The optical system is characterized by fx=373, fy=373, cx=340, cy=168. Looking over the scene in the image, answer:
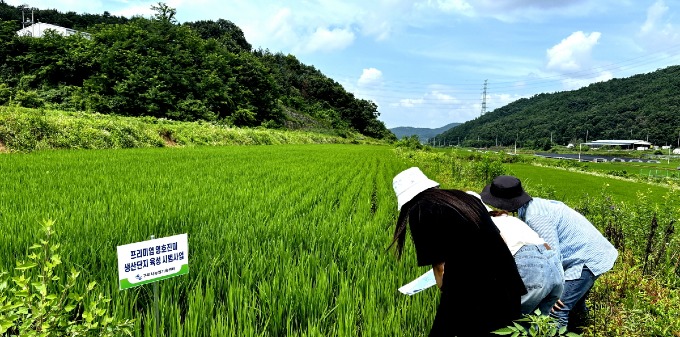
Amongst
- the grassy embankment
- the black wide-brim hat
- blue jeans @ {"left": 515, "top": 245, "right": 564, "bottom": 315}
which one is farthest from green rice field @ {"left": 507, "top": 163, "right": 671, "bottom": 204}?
the grassy embankment

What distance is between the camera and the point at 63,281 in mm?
Result: 1975

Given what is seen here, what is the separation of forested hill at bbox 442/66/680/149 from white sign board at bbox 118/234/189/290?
80.2 meters

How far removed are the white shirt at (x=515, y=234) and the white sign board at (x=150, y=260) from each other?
4.16ft

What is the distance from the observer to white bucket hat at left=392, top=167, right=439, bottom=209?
1.44m

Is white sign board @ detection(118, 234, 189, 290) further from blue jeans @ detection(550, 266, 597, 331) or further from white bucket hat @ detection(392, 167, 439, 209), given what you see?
blue jeans @ detection(550, 266, 597, 331)

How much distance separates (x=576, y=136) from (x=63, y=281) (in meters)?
91.7

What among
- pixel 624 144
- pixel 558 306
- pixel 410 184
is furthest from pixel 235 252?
pixel 624 144

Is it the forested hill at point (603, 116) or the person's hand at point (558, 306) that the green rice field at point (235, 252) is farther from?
the forested hill at point (603, 116)

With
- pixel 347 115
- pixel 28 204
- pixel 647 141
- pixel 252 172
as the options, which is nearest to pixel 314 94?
pixel 347 115

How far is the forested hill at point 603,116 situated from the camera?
66875 millimetres

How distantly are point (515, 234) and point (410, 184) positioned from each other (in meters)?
0.53

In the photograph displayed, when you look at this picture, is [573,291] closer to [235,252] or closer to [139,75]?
[235,252]

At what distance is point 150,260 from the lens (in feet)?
4.21

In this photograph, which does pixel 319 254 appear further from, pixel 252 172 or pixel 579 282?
pixel 252 172
